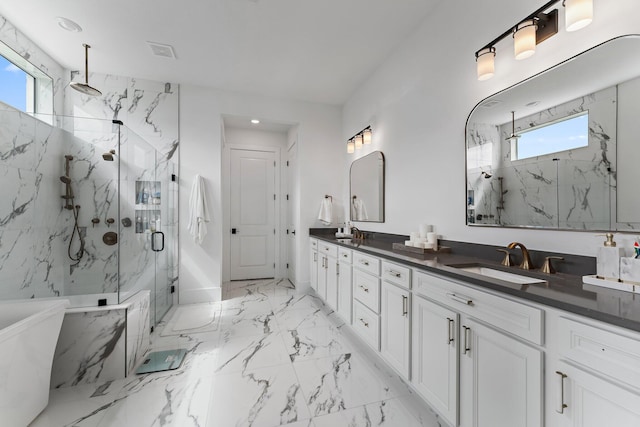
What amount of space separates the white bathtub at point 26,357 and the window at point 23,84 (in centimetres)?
191

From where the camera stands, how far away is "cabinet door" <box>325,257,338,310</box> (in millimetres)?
2908

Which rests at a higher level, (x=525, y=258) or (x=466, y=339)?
(x=525, y=258)

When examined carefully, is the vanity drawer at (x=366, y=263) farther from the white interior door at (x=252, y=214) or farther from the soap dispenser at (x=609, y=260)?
the white interior door at (x=252, y=214)

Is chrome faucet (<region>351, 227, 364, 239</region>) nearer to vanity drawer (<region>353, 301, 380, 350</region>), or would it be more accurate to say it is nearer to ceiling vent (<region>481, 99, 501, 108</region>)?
vanity drawer (<region>353, 301, 380, 350</region>)

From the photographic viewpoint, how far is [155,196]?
3.11 m

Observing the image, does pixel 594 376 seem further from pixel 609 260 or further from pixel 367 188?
pixel 367 188

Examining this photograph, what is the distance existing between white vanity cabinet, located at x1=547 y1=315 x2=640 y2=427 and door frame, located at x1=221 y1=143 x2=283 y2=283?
4373mm

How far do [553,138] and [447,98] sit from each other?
909mm

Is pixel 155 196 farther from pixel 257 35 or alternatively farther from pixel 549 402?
pixel 549 402

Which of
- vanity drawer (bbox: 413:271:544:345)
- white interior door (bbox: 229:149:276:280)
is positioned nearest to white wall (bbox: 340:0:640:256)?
vanity drawer (bbox: 413:271:544:345)

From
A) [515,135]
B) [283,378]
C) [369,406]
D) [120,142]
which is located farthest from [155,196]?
[515,135]

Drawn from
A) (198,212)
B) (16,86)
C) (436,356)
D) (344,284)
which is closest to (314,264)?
(344,284)

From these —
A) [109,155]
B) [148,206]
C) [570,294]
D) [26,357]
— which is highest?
[109,155]

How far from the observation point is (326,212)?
400 centimetres
